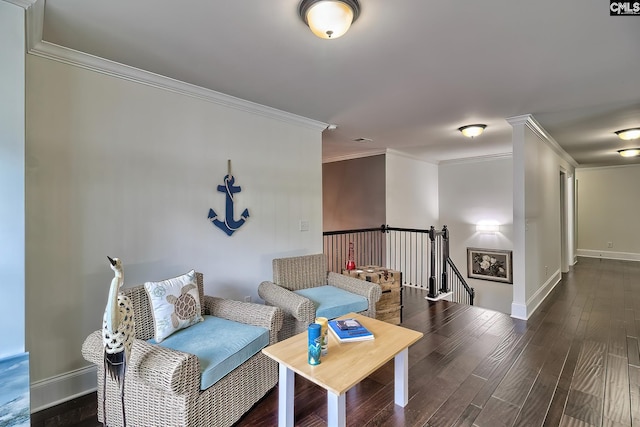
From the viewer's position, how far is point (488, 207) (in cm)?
641

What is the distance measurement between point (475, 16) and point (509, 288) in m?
6.13

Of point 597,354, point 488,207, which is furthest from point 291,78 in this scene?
point 488,207

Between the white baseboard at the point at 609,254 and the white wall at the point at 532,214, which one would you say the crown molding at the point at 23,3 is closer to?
the white wall at the point at 532,214

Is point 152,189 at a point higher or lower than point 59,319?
higher

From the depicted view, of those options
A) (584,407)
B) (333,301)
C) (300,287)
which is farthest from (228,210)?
(584,407)

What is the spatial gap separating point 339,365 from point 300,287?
1.52 m

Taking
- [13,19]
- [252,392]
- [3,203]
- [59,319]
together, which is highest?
[13,19]

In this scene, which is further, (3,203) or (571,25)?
(571,25)

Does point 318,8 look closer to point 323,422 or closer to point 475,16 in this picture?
point 475,16

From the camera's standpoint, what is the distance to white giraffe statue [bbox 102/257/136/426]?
1.44 metres

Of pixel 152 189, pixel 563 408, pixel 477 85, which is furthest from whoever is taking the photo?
pixel 477 85

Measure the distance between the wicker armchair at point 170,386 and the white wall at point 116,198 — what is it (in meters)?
0.49

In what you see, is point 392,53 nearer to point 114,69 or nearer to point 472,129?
point 114,69

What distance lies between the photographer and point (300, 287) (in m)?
3.12
